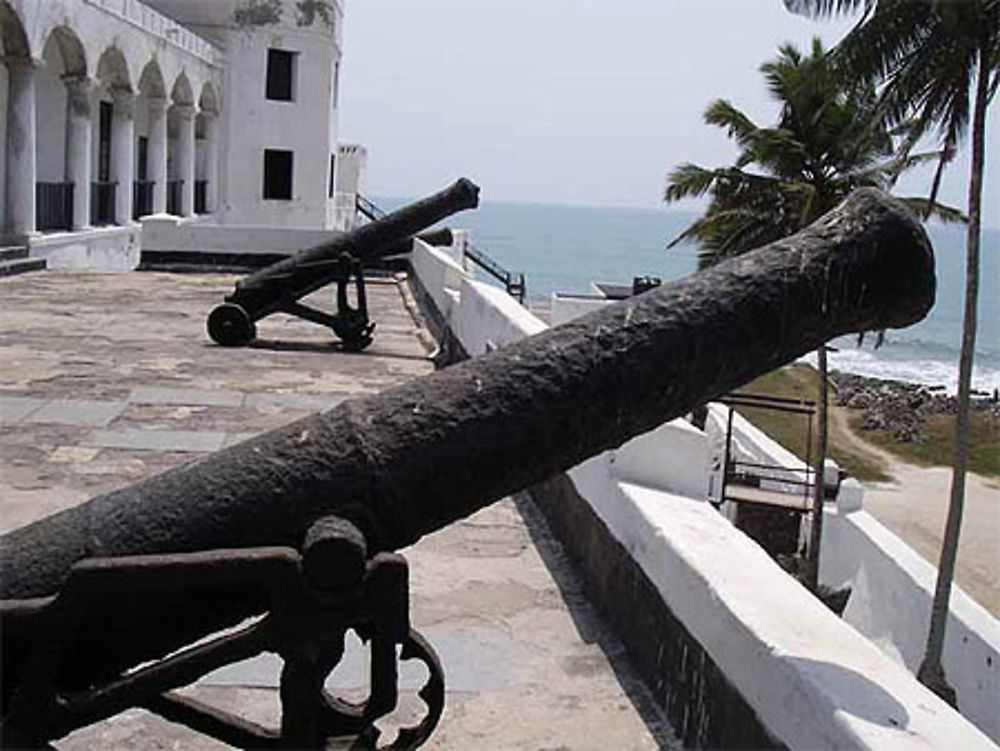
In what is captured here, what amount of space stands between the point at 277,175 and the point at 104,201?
9645 mm

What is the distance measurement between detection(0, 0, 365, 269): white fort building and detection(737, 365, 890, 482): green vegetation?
13175mm

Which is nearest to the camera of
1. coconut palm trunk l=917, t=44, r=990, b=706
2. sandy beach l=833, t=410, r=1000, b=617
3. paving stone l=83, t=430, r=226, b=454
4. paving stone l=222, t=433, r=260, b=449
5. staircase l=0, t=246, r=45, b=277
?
paving stone l=83, t=430, r=226, b=454

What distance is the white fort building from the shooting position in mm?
18578

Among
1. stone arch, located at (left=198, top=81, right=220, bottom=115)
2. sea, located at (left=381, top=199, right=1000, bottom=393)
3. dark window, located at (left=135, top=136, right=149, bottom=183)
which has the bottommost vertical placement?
sea, located at (left=381, top=199, right=1000, bottom=393)

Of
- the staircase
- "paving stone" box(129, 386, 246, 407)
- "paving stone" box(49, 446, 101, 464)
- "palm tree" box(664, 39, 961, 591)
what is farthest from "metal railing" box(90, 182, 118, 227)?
"paving stone" box(49, 446, 101, 464)

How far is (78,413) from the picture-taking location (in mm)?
7418

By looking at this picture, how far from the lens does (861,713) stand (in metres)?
2.66

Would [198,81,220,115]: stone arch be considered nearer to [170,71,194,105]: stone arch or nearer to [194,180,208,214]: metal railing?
[170,71,194,105]: stone arch

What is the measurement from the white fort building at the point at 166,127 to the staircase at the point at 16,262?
0.78ft

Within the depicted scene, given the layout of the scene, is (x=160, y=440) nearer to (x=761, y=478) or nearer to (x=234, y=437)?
(x=234, y=437)

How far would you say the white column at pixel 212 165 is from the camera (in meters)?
32.9

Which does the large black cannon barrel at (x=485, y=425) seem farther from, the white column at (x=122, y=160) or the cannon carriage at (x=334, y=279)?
the white column at (x=122, y=160)

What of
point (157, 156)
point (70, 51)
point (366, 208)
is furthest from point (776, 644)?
point (366, 208)

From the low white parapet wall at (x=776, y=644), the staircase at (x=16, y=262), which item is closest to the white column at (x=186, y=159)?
the staircase at (x=16, y=262)
